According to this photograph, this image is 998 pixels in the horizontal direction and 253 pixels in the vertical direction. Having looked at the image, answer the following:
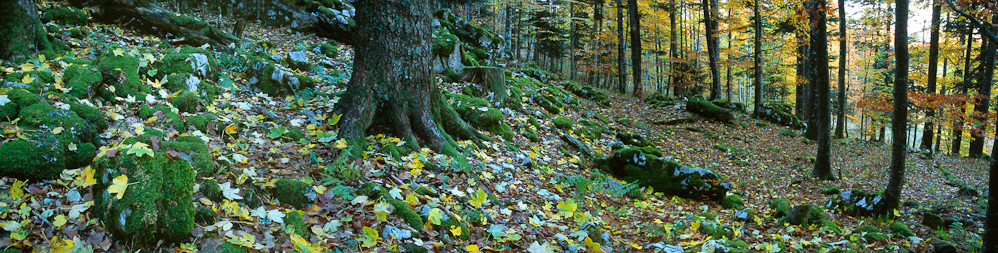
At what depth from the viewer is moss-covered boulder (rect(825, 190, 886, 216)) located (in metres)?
5.62

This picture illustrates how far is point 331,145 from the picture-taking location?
4.12m

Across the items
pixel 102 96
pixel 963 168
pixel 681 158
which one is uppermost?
pixel 102 96

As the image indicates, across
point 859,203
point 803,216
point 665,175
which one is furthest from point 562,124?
point 859,203

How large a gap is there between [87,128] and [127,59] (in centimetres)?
203

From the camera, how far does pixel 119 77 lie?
164 inches

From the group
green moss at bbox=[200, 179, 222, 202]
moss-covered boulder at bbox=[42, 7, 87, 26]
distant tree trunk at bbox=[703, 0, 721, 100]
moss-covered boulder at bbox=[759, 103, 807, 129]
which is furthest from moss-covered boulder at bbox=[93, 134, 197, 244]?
moss-covered boulder at bbox=[759, 103, 807, 129]

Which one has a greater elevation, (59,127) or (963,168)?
(59,127)

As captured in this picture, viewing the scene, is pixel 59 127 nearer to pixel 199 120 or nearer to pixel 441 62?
pixel 199 120

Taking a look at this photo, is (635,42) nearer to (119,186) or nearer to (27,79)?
(27,79)

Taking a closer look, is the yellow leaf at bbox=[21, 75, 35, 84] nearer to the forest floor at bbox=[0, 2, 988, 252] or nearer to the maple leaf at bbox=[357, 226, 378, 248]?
the forest floor at bbox=[0, 2, 988, 252]

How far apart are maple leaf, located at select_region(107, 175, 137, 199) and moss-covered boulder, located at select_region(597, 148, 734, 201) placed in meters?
5.66

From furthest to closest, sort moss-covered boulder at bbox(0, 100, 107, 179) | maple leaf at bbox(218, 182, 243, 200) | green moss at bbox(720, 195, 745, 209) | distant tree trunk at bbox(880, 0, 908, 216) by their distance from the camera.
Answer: green moss at bbox(720, 195, 745, 209) < distant tree trunk at bbox(880, 0, 908, 216) < maple leaf at bbox(218, 182, 243, 200) < moss-covered boulder at bbox(0, 100, 107, 179)

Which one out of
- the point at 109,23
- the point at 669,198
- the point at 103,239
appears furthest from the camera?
the point at 109,23

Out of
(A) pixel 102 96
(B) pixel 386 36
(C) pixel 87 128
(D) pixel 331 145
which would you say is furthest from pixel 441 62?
(C) pixel 87 128
